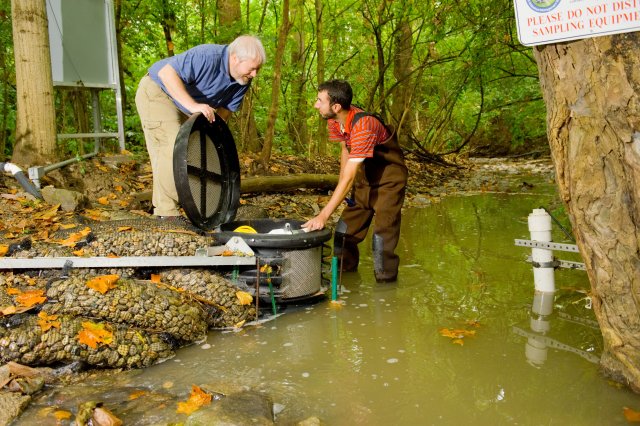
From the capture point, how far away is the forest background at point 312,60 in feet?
30.8

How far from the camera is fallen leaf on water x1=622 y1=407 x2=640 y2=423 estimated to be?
8.93 feet

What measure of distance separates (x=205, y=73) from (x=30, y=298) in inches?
87.4

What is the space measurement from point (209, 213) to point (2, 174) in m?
2.92

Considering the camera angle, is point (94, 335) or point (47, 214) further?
point (47, 214)

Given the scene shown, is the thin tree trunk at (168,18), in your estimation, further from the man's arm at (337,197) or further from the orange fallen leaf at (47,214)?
the man's arm at (337,197)

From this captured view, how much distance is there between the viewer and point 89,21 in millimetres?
7594

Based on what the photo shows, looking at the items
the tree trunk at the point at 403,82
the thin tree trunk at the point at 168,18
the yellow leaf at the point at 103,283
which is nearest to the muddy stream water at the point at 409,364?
the yellow leaf at the point at 103,283

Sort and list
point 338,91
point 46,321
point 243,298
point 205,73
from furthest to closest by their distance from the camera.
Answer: point 338,91, point 205,73, point 243,298, point 46,321

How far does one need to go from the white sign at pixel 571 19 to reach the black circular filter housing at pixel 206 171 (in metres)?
2.47

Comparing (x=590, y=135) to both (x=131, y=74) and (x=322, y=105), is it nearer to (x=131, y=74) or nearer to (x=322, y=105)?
(x=322, y=105)

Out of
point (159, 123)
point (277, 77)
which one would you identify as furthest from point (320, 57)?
point (159, 123)

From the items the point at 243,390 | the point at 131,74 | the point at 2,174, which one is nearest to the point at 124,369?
the point at 243,390

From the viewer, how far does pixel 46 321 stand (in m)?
3.32

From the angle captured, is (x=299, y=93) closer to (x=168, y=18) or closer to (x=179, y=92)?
(x=168, y=18)
